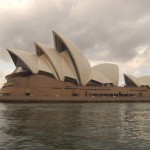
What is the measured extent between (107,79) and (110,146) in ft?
252

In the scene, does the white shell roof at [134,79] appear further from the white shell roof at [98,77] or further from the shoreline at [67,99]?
the white shell roof at [98,77]

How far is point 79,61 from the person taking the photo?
80.9 m

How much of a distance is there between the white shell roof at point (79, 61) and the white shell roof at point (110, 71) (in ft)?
21.2

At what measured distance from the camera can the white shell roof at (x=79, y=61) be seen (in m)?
78.4

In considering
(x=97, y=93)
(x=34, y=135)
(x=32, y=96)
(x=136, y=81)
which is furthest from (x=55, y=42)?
(x=34, y=135)

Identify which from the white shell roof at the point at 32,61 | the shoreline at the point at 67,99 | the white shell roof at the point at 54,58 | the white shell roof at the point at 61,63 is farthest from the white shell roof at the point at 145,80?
the white shell roof at the point at 32,61

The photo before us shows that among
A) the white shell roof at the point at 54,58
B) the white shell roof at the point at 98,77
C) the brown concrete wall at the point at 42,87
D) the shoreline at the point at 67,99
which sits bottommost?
the shoreline at the point at 67,99

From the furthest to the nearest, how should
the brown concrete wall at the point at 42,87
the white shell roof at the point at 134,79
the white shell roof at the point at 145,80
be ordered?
1. the white shell roof at the point at 145,80
2. the white shell roof at the point at 134,79
3. the brown concrete wall at the point at 42,87

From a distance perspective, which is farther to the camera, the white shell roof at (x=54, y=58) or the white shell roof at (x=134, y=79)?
the white shell roof at (x=134, y=79)

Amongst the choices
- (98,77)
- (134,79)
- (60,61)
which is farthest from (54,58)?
(134,79)

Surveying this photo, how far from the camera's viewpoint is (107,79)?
9169 cm

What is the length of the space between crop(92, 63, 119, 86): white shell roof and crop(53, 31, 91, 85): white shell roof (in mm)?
6473

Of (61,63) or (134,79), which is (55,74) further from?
(134,79)

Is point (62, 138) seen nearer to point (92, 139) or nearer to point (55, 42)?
point (92, 139)
